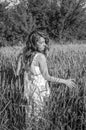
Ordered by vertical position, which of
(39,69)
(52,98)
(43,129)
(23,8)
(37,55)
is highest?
(23,8)

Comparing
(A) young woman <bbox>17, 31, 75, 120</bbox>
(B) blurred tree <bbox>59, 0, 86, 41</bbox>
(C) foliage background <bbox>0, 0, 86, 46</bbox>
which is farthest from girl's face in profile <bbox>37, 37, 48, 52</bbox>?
(B) blurred tree <bbox>59, 0, 86, 41</bbox>

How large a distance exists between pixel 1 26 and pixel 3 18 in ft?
2.66

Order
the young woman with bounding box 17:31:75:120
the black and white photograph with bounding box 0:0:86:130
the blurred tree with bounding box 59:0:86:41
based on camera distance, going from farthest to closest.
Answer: the blurred tree with bounding box 59:0:86:41, the young woman with bounding box 17:31:75:120, the black and white photograph with bounding box 0:0:86:130

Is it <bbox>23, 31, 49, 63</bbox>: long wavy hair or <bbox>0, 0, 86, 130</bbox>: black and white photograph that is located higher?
<bbox>23, 31, 49, 63</bbox>: long wavy hair

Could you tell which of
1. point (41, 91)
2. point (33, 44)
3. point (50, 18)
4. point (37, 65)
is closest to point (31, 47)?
point (33, 44)

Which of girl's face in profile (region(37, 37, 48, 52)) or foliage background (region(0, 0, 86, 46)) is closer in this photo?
girl's face in profile (region(37, 37, 48, 52))

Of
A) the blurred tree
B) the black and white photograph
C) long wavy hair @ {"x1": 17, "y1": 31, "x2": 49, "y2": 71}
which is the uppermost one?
the blurred tree

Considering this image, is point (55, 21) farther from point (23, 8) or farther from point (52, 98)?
point (52, 98)

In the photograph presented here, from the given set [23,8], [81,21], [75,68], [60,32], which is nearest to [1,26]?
[23,8]

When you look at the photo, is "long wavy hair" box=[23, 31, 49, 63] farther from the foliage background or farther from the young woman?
the foliage background

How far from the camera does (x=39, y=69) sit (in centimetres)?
158

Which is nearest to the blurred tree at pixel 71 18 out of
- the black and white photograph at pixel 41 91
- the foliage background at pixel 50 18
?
the foliage background at pixel 50 18

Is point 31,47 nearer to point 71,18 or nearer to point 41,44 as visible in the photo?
point 41,44

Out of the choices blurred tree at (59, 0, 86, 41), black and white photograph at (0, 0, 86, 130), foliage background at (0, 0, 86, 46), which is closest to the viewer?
black and white photograph at (0, 0, 86, 130)
